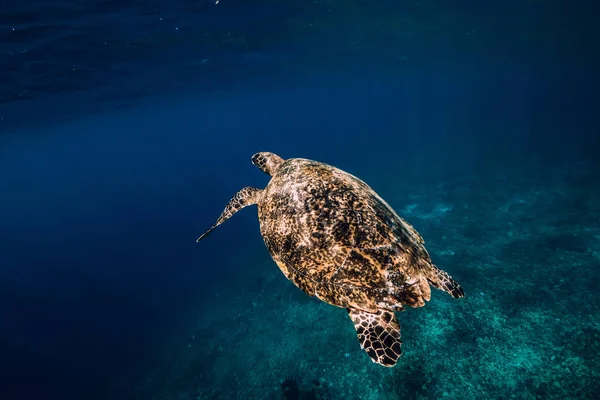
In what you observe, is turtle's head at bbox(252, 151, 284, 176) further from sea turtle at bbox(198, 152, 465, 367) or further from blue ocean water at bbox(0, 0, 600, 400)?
blue ocean water at bbox(0, 0, 600, 400)

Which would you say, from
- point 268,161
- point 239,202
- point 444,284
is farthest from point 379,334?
point 268,161

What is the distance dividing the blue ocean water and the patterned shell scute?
6256 millimetres

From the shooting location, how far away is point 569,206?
15.5 metres

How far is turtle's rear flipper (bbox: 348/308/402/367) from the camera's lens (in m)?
2.66

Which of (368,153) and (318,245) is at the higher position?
(318,245)

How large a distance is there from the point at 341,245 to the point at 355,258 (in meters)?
0.21

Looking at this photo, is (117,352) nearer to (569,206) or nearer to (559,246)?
(559,246)

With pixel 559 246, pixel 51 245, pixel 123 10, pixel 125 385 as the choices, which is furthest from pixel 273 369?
pixel 51 245

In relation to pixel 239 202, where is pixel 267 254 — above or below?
below

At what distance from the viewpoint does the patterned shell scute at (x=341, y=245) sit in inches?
118

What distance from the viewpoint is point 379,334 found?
2.85 meters

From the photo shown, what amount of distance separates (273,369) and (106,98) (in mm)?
27887

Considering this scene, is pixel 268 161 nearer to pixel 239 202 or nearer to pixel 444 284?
pixel 239 202

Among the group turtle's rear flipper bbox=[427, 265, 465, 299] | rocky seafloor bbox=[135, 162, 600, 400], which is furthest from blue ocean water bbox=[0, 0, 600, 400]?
turtle's rear flipper bbox=[427, 265, 465, 299]
